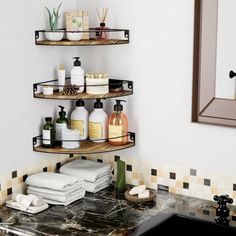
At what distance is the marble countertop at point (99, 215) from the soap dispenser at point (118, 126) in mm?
254

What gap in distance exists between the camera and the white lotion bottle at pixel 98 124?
2414mm

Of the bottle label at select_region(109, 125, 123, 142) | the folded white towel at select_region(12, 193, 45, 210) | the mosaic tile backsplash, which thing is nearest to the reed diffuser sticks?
the bottle label at select_region(109, 125, 123, 142)

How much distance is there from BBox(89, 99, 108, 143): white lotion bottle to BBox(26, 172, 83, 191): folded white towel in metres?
0.23

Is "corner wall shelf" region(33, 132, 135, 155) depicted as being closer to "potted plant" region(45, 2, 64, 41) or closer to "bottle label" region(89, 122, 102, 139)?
"bottle label" region(89, 122, 102, 139)

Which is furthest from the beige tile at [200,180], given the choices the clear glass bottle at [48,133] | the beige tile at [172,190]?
the clear glass bottle at [48,133]

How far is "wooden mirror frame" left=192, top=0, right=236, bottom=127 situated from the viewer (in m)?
2.12

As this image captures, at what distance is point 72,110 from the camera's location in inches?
101

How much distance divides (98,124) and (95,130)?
33mm

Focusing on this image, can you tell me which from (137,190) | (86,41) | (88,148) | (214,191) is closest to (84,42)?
(86,41)

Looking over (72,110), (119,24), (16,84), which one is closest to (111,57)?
(119,24)

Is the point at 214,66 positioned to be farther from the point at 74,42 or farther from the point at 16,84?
the point at 16,84

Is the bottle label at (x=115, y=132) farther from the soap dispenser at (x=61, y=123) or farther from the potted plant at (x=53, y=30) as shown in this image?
the potted plant at (x=53, y=30)

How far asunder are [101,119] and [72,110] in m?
0.22

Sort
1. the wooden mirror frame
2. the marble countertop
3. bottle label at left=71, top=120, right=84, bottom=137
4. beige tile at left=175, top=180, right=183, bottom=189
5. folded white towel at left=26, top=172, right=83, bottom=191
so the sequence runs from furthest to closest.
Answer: bottle label at left=71, top=120, right=84, bottom=137 < beige tile at left=175, top=180, right=183, bottom=189 < folded white towel at left=26, top=172, right=83, bottom=191 < the wooden mirror frame < the marble countertop
